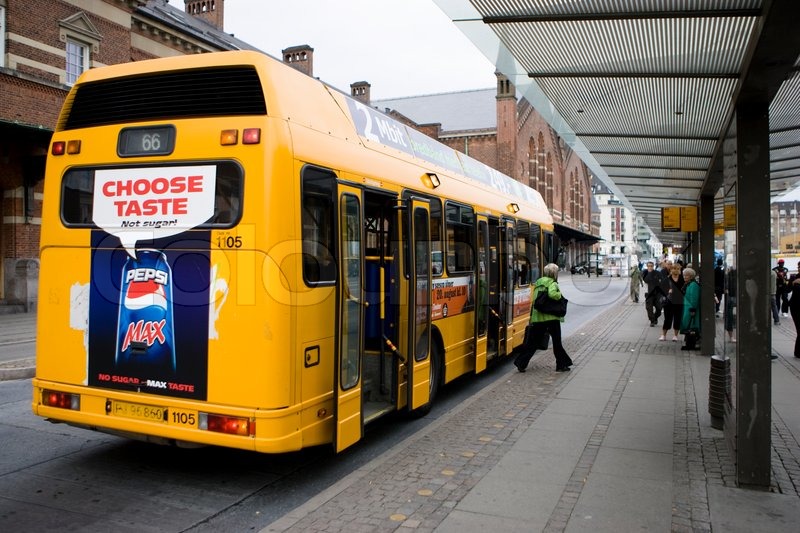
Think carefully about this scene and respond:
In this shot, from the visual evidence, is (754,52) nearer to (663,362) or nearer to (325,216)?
(325,216)

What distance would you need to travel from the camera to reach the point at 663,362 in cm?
1196

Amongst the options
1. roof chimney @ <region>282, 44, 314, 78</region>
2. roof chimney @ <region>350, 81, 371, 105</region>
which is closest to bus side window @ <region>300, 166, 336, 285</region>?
roof chimney @ <region>282, 44, 314, 78</region>

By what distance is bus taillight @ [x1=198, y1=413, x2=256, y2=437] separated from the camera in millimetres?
4836

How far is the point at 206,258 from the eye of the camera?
5031 mm

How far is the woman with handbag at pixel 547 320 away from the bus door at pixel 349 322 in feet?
17.7

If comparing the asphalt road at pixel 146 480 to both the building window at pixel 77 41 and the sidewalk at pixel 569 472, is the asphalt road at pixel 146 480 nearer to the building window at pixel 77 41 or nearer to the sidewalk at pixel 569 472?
the sidewalk at pixel 569 472

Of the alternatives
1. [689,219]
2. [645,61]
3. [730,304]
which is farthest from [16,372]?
[689,219]

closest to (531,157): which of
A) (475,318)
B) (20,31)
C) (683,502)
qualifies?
(20,31)

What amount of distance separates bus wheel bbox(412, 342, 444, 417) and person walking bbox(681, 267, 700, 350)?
7150 millimetres

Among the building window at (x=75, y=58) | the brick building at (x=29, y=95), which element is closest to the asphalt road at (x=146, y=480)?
the brick building at (x=29, y=95)

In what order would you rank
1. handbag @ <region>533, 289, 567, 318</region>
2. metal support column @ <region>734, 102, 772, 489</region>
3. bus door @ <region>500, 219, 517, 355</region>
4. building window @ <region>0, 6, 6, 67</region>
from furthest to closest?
building window @ <region>0, 6, 6, 67</region> < bus door @ <region>500, 219, 517, 355</region> < handbag @ <region>533, 289, 567, 318</region> < metal support column @ <region>734, 102, 772, 489</region>

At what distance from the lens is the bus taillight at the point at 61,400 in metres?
5.43

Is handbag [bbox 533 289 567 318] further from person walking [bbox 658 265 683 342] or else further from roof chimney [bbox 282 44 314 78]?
roof chimney [bbox 282 44 314 78]

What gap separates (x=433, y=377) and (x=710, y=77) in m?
4.41
